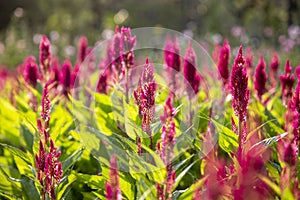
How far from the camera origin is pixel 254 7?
25.6 meters

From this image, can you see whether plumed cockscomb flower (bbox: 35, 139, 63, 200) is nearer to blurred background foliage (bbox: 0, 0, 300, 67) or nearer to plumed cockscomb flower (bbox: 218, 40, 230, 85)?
plumed cockscomb flower (bbox: 218, 40, 230, 85)

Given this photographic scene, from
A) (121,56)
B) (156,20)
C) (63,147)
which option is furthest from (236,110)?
(156,20)

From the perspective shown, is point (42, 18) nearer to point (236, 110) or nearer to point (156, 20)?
point (156, 20)

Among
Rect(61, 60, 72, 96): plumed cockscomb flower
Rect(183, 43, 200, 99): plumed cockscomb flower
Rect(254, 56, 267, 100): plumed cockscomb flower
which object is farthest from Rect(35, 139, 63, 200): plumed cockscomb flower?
Rect(61, 60, 72, 96): plumed cockscomb flower

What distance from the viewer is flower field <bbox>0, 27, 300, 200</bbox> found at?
156 centimetres

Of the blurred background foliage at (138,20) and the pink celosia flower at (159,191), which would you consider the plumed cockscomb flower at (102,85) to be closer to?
the pink celosia flower at (159,191)

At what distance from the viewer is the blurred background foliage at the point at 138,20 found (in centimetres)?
1520

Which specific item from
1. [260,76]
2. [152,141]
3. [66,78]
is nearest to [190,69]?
[260,76]

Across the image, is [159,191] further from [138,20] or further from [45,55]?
[138,20]

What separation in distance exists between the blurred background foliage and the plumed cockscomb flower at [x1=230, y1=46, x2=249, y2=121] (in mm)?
10529

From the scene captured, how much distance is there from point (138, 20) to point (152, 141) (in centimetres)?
3302

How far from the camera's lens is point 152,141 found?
233 centimetres

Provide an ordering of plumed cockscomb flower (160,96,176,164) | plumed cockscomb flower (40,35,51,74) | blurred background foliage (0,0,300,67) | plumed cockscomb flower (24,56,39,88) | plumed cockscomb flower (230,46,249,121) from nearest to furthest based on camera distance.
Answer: plumed cockscomb flower (160,96,176,164)
plumed cockscomb flower (230,46,249,121)
plumed cockscomb flower (40,35,51,74)
plumed cockscomb flower (24,56,39,88)
blurred background foliage (0,0,300,67)

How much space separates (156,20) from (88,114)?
3414cm
